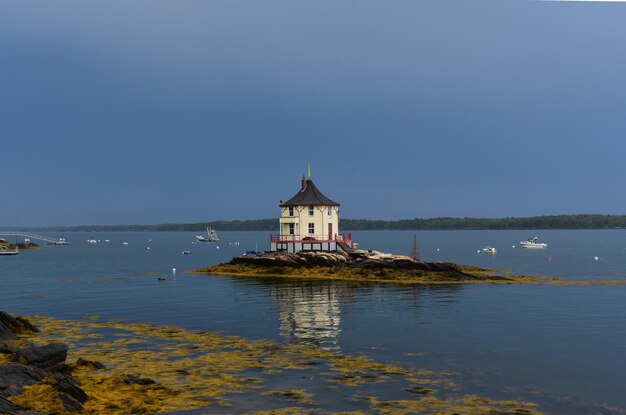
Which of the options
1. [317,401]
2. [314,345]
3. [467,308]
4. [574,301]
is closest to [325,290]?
[467,308]

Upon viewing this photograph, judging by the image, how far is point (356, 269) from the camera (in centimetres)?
7481

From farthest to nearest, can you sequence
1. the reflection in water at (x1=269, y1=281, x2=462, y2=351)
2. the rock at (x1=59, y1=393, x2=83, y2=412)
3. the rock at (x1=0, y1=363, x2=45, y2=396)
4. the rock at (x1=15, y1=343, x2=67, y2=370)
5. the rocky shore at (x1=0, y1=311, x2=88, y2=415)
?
the reflection in water at (x1=269, y1=281, x2=462, y2=351)
the rock at (x1=15, y1=343, x2=67, y2=370)
the rock at (x1=0, y1=363, x2=45, y2=396)
the rock at (x1=59, y1=393, x2=83, y2=412)
the rocky shore at (x1=0, y1=311, x2=88, y2=415)

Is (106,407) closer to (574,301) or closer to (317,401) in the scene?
(317,401)

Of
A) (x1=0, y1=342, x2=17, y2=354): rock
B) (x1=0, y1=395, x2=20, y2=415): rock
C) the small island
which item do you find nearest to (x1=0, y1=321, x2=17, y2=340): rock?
(x1=0, y1=342, x2=17, y2=354): rock

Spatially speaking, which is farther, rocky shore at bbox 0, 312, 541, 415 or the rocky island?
the rocky island

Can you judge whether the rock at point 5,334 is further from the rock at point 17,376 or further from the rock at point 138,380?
the rock at point 138,380

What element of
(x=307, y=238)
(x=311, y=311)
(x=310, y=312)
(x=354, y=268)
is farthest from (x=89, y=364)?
(x=307, y=238)

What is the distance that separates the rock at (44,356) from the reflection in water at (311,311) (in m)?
13.1

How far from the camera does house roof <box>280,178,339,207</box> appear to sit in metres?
83.2

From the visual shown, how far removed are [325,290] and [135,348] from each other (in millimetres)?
31423

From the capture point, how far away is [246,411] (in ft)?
65.4

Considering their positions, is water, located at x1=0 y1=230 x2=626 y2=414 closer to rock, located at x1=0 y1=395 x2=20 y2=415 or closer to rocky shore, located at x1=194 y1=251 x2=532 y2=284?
rocky shore, located at x1=194 y1=251 x2=532 y2=284

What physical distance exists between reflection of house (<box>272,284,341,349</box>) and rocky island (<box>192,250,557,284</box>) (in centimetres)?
994

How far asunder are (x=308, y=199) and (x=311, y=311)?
40236 mm
